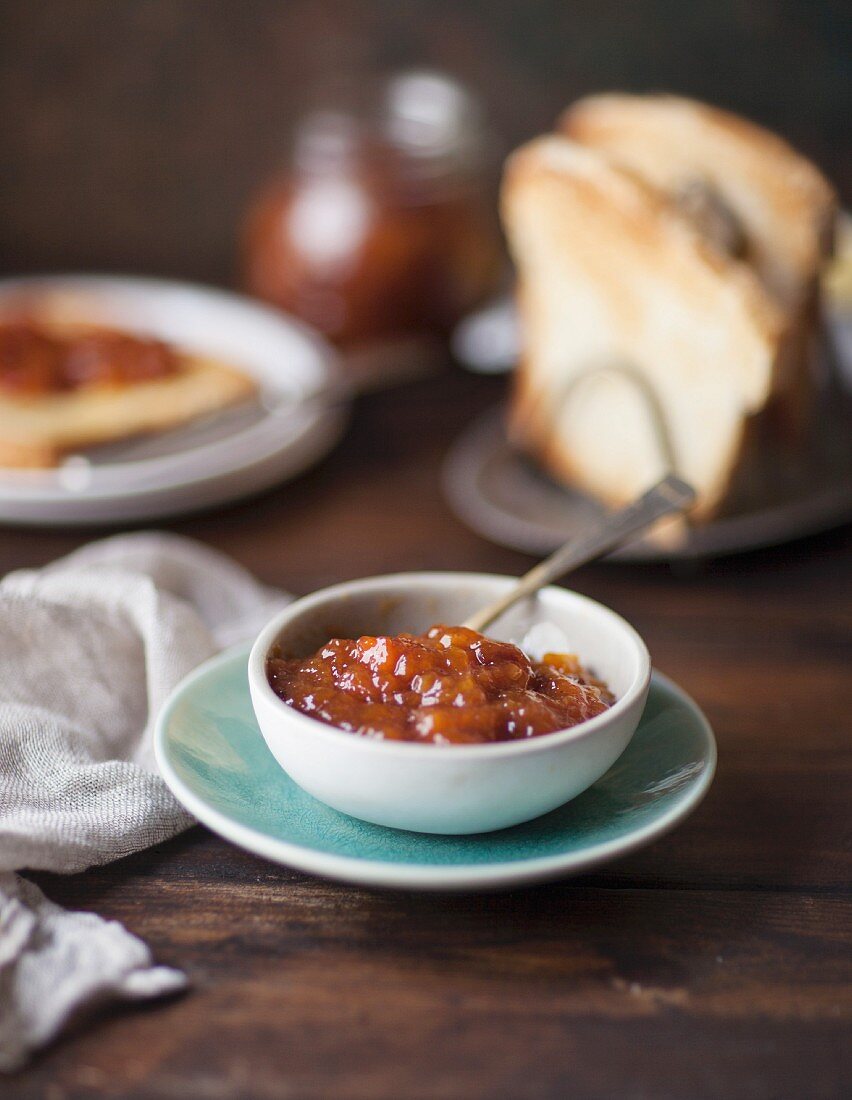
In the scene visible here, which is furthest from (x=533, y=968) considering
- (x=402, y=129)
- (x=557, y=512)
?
(x=402, y=129)

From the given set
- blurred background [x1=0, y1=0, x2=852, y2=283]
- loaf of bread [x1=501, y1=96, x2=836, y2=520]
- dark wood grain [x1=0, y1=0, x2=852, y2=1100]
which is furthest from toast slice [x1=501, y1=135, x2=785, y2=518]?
blurred background [x1=0, y1=0, x2=852, y2=283]

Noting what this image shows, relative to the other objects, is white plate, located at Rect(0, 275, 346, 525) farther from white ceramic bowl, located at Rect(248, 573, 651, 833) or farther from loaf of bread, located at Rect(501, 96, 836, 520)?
white ceramic bowl, located at Rect(248, 573, 651, 833)

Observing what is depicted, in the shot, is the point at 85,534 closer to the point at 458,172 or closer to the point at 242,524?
the point at 242,524

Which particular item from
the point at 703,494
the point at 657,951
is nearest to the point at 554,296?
the point at 703,494

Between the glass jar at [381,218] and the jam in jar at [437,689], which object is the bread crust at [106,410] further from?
the jam in jar at [437,689]

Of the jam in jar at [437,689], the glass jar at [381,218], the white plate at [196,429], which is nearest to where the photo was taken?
the jam in jar at [437,689]

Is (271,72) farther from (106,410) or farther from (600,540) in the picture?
(600,540)

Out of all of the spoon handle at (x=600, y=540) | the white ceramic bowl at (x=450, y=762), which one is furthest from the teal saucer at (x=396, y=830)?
the spoon handle at (x=600, y=540)
